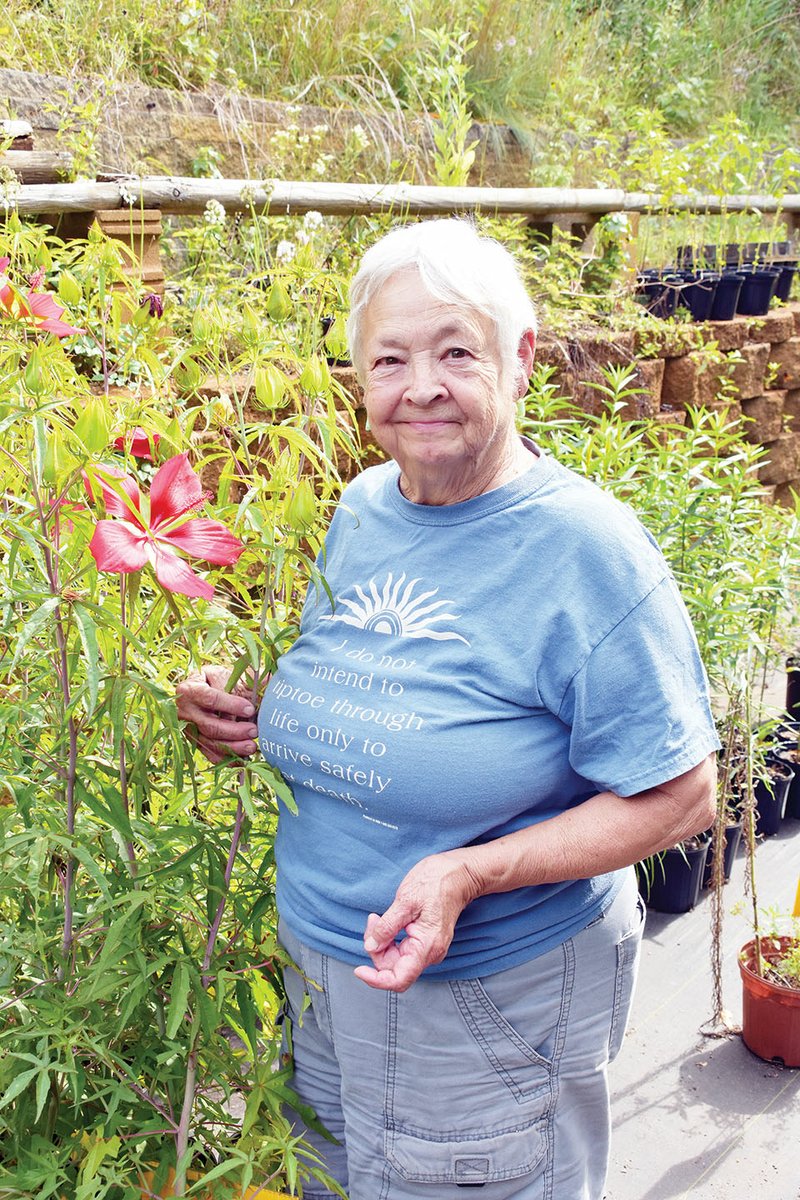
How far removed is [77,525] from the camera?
3.95 ft

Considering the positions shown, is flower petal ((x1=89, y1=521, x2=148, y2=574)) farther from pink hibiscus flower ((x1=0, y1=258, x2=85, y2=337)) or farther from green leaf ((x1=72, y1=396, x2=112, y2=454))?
pink hibiscus flower ((x1=0, y1=258, x2=85, y2=337))

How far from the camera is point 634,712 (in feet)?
3.95

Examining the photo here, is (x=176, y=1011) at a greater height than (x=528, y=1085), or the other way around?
(x=176, y=1011)

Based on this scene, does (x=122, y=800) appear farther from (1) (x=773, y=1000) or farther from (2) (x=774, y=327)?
(2) (x=774, y=327)

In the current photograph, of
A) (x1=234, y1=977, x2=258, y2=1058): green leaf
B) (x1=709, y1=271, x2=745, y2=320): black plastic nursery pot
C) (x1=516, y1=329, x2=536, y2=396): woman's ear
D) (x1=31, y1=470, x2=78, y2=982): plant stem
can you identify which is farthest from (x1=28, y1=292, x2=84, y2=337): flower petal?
(x1=709, y1=271, x2=745, y2=320): black plastic nursery pot

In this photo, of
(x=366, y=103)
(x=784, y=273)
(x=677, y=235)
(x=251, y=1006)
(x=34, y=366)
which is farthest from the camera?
(x=677, y=235)

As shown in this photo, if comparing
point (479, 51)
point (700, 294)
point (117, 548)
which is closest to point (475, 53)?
point (479, 51)

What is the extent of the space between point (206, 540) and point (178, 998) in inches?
18.7

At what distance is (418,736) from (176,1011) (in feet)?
1.22

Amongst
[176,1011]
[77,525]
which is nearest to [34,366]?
[77,525]

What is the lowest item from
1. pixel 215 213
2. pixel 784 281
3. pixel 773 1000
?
pixel 773 1000

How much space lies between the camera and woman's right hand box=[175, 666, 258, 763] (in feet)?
4.58

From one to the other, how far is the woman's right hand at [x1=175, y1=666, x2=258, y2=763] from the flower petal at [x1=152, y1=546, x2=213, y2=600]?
1.09ft

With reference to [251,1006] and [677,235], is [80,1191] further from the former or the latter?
[677,235]
